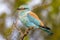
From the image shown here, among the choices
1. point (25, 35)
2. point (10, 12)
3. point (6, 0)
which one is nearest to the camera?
point (25, 35)

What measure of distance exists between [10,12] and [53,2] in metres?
0.39

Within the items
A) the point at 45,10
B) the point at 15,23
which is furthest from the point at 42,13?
the point at 15,23

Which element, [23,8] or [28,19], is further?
[28,19]

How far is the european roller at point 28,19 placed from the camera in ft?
4.21

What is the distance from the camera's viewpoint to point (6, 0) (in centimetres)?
206

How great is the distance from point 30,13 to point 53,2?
1.66 ft

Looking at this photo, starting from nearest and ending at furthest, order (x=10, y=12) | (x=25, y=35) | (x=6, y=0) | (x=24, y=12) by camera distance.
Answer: (x=25, y=35) < (x=24, y=12) < (x=10, y=12) < (x=6, y=0)

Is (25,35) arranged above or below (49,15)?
below

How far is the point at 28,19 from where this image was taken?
4.94 ft

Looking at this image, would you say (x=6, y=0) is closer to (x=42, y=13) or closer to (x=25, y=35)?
(x=42, y=13)

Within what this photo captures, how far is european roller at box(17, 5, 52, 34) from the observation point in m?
1.28

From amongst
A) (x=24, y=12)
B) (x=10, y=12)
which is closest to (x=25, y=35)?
(x=24, y=12)

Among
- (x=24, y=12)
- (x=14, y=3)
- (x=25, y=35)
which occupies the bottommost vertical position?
(x=25, y=35)

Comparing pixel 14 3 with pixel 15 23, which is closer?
pixel 15 23
